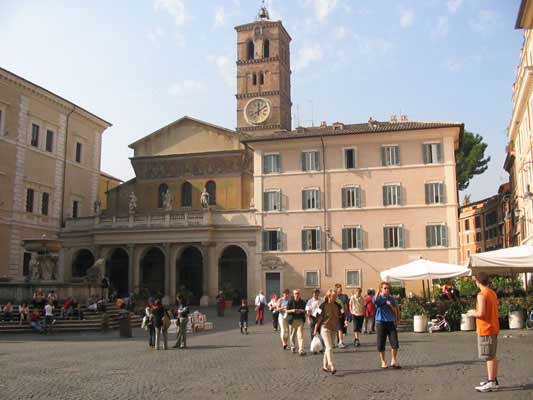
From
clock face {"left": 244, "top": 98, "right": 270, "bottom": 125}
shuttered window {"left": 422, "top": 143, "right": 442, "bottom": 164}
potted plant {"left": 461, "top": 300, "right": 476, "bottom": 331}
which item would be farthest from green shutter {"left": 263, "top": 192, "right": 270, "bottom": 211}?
clock face {"left": 244, "top": 98, "right": 270, "bottom": 125}

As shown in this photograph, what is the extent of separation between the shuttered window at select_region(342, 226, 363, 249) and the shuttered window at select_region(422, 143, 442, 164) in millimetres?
6241

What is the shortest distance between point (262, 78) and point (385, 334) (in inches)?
2334

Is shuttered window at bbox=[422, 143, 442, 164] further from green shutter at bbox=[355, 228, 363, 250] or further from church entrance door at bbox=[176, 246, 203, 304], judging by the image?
church entrance door at bbox=[176, 246, 203, 304]

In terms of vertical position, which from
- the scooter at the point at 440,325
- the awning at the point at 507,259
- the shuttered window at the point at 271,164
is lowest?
the scooter at the point at 440,325

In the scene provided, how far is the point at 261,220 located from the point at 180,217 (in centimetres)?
559

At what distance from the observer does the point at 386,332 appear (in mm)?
11758

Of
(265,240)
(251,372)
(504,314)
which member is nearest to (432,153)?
(265,240)

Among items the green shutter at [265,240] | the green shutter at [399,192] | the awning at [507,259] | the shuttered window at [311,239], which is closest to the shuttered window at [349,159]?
the green shutter at [399,192]

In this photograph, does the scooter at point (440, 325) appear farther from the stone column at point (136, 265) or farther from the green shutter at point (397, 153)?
the stone column at point (136, 265)

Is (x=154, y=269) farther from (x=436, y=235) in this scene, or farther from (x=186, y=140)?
(x=436, y=235)

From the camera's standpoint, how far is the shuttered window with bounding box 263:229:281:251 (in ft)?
132

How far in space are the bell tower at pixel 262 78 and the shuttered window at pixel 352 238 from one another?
1080 inches

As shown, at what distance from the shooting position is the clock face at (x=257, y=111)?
216 ft

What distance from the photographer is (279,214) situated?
40.5 m
